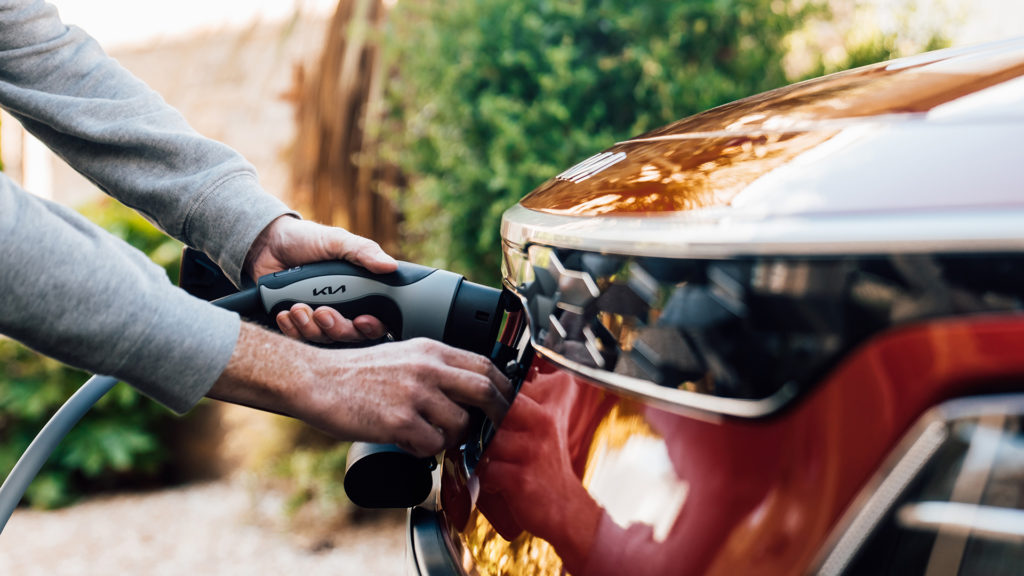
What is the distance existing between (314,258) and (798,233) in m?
1.15

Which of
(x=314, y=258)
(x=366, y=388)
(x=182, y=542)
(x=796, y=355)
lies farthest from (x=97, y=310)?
(x=182, y=542)

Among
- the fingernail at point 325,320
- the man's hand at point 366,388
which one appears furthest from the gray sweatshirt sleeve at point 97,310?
the fingernail at point 325,320

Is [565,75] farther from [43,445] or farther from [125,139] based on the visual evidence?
[43,445]

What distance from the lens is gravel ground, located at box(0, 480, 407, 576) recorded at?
154 inches

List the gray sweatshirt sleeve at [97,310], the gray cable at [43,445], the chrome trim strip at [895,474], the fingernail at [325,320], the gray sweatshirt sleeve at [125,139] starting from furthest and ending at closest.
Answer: the gray sweatshirt sleeve at [125,139] → the gray cable at [43,445] → the fingernail at [325,320] → the gray sweatshirt sleeve at [97,310] → the chrome trim strip at [895,474]

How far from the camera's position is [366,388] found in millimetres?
1224

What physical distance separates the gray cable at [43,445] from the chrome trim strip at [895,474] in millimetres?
1334

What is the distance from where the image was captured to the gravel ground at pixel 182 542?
3922 mm

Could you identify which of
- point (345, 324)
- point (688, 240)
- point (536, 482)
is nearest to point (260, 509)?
point (345, 324)

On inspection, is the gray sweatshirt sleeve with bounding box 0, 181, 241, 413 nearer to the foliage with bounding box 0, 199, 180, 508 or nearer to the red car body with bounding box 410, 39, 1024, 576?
the red car body with bounding box 410, 39, 1024, 576

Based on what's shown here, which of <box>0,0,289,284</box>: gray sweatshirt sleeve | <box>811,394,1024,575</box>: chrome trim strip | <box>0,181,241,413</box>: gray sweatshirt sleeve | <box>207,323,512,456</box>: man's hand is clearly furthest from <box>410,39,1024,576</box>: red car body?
<box>0,0,289,284</box>: gray sweatshirt sleeve

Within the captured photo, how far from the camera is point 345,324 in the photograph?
4.91 ft

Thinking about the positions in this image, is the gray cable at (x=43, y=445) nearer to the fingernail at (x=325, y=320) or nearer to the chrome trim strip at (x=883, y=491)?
the fingernail at (x=325, y=320)

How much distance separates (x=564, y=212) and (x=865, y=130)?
1.28ft
